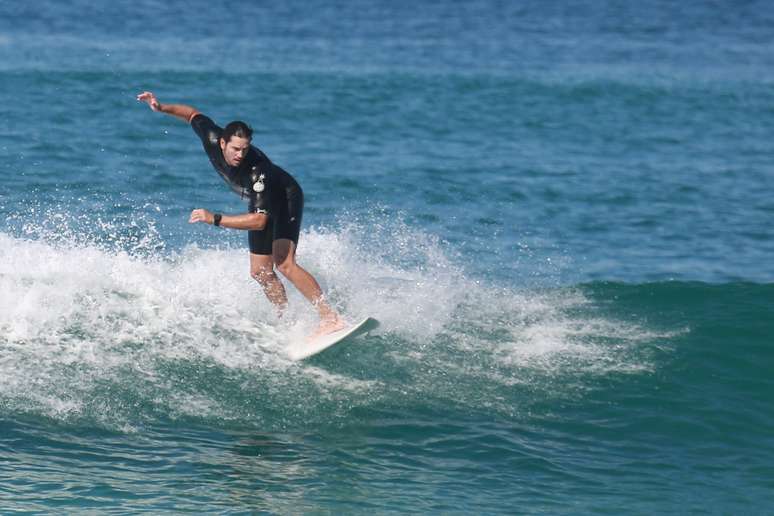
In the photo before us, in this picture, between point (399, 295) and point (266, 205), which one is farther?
point (399, 295)

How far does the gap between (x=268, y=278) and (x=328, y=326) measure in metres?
0.67

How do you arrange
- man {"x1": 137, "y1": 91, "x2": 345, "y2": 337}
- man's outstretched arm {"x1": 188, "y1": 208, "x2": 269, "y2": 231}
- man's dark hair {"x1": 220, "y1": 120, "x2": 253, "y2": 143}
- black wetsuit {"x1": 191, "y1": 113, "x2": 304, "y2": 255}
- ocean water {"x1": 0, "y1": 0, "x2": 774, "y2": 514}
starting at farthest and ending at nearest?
1. black wetsuit {"x1": 191, "y1": 113, "x2": 304, "y2": 255}
2. man {"x1": 137, "y1": 91, "x2": 345, "y2": 337}
3. man's dark hair {"x1": 220, "y1": 120, "x2": 253, "y2": 143}
4. man's outstretched arm {"x1": 188, "y1": 208, "x2": 269, "y2": 231}
5. ocean water {"x1": 0, "y1": 0, "x2": 774, "y2": 514}

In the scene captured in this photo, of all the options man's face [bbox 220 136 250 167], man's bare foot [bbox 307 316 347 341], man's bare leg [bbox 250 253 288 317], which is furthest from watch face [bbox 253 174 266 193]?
man's bare foot [bbox 307 316 347 341]

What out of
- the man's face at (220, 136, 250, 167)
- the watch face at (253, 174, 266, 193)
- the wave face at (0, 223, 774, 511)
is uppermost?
the man's face at (220, 136, 250, 167)

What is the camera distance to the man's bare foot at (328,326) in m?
10.5

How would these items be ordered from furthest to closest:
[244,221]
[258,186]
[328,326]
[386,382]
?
[328,326], [386,382], [258,186], [244,221]

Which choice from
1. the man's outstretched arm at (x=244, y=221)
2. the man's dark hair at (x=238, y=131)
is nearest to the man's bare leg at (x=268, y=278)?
the man's outstretched arm at (x=244, y=221)

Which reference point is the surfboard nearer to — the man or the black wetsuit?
the man

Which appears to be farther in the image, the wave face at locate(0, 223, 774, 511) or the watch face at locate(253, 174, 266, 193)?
the watch face at locate(253, 174, 266, 193)

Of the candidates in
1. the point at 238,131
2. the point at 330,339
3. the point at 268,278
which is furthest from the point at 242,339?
the point at 238,131

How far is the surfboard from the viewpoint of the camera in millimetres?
10273

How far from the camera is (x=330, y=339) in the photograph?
10.4 metres

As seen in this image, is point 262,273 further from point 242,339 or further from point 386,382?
point 386,382

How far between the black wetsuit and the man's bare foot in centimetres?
74
